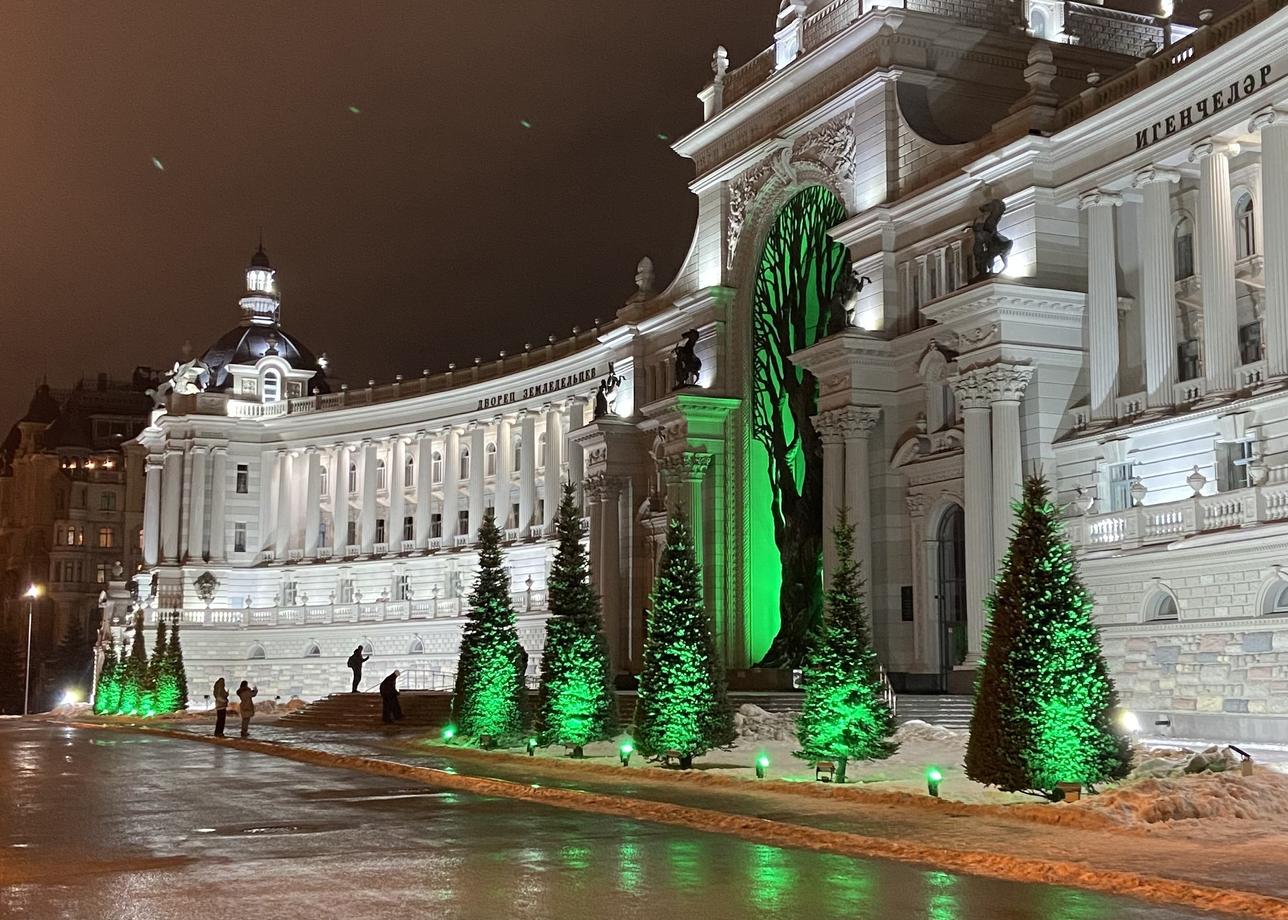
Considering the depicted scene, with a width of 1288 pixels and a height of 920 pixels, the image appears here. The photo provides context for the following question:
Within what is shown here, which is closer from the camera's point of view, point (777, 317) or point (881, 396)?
point (881, 396)

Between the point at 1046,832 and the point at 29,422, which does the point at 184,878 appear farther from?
the point at 29,422

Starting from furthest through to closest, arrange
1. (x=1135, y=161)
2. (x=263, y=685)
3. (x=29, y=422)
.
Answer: (x=29, y=422)
(x=263, y=685)
(x=1135, y=161)

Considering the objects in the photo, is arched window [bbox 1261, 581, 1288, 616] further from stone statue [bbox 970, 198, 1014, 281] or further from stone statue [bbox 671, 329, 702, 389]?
stone statue [bbox 671, 329, 702, 389]

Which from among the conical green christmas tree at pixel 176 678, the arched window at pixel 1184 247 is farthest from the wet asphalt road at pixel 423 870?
the conical green christmas tree at pixel 176 678

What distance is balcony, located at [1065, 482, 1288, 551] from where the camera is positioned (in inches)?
1313

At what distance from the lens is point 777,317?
5862 centimetres

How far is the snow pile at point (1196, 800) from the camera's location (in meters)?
21.7

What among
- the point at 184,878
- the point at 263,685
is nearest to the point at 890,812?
the point at 184,878

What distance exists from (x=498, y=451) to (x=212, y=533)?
25.4m

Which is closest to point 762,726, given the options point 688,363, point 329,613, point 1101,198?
point 1101,198

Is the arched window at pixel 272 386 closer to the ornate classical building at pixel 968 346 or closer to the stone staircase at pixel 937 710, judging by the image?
the ornate classical building at pixel 968 346

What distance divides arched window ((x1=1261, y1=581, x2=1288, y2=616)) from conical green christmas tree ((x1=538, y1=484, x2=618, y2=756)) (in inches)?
Answer: 615

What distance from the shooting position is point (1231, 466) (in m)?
36.9

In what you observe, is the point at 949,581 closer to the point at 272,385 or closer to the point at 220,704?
the point at 220,704
